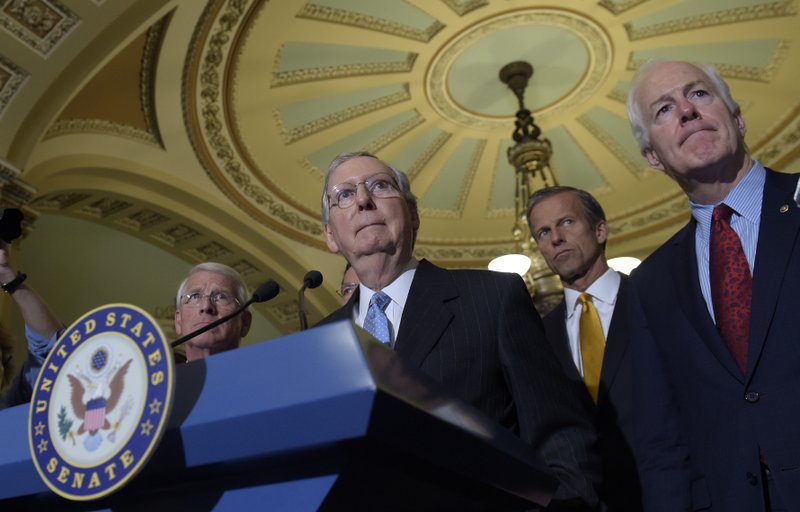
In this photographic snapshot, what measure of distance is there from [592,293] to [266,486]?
68.7 inches

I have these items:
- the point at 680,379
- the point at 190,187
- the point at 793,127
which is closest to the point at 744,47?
the point at 793,127

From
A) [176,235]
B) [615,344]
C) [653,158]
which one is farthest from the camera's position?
[176,235]

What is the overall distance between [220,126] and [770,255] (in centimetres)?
561

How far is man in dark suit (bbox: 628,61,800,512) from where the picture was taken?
1346mm

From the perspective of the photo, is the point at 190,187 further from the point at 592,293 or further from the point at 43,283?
the point at 592,293

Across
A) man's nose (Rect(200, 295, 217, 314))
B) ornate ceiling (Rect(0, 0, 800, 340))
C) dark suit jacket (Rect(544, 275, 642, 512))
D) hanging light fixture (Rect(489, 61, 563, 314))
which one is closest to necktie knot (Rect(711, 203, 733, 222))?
dark suit jacket (Rect(544, 275, 642, 512))

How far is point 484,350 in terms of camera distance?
49.3 inches

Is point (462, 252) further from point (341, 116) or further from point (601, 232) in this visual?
point (601, 232)

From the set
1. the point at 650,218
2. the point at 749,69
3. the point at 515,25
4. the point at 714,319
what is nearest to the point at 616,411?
the point at 714,319

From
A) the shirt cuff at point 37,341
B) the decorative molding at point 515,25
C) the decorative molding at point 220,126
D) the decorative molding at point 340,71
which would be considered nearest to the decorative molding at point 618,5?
the decorative molding at point 515,25

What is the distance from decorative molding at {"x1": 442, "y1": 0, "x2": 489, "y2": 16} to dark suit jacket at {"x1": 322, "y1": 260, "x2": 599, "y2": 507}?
16.2 ft

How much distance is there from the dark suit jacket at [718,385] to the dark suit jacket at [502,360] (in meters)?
0.33

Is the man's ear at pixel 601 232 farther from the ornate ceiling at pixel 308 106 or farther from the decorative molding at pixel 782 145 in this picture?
the decorative molding at pixel 782 145

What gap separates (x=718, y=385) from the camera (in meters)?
1.43
